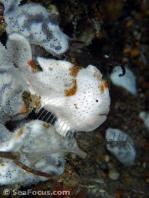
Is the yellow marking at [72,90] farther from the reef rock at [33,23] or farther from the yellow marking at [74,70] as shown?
the reef rock at [33,23]

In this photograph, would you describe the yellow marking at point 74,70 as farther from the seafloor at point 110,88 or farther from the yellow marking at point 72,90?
the seafloor at point 110,88

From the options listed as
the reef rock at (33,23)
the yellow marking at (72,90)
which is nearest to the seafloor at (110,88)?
the reef rock at (33,23)

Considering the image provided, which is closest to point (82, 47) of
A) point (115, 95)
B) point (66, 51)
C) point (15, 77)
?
point (66, 51)

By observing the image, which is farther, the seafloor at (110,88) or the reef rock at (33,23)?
the seafloor at (110,88)

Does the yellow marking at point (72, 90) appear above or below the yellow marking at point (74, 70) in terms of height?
below

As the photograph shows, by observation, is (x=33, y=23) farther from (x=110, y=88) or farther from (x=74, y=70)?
(x=110, y=88)

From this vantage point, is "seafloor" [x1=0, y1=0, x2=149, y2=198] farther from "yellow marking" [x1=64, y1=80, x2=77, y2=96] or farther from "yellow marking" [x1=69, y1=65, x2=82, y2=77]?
"yellow marking" [x1=64, y1=80, x2=77, y2=96]

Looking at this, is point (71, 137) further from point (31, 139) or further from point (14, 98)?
point (14, 98)

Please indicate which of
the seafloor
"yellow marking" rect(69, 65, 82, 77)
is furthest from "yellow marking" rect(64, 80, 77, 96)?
the seafloor

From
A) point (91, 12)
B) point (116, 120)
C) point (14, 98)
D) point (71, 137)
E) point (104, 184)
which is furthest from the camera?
point (116, 120)
